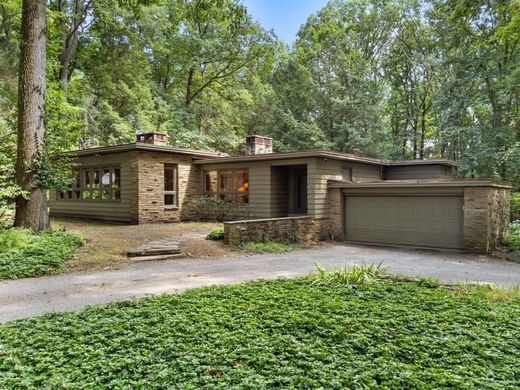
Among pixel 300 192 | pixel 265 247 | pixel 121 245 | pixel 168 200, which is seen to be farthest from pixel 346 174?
pixel 121 245

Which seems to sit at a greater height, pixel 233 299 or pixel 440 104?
pixel 440 104

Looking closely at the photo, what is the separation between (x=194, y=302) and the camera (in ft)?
15.4

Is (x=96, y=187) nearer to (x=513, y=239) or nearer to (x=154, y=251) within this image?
(x=154, y=251)

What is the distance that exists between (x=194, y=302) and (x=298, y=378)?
7.37 ft

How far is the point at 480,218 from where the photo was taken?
32.8ft

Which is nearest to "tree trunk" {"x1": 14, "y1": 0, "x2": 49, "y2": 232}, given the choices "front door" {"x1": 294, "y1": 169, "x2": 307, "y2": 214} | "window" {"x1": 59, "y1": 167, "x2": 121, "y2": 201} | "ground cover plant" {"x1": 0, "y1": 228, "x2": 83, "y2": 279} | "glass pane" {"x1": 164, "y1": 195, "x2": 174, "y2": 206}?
"ground cover plant" {"x1": 0, "y1": 228, "x2": 83, "y2": 279}

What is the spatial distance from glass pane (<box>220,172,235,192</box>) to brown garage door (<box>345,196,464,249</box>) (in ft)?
16.8

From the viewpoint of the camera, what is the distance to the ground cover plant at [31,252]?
6.59m

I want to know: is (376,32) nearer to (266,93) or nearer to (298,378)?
(266,93)

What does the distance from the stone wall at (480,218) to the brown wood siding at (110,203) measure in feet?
37.7

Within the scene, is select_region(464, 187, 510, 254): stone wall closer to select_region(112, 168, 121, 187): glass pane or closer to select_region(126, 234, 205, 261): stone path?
select_region(126, 234, 205, 261): stone path

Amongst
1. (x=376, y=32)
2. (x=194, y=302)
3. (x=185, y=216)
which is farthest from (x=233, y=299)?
(x=376, y=32)


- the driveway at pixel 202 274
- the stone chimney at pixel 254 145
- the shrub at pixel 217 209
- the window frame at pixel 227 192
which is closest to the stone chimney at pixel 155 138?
the window frame at pixel 227 192

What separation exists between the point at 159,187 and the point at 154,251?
631cm
